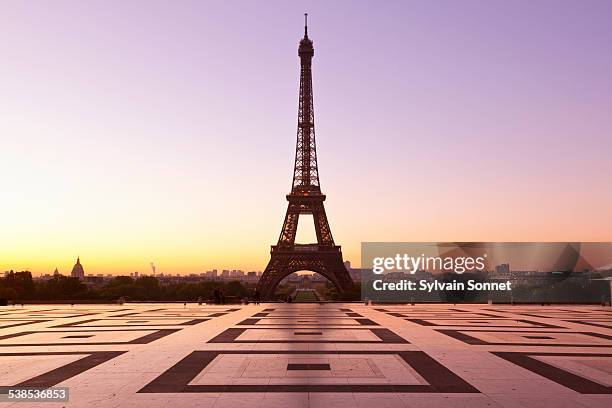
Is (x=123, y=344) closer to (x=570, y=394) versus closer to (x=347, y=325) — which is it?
(x=347, y=325)

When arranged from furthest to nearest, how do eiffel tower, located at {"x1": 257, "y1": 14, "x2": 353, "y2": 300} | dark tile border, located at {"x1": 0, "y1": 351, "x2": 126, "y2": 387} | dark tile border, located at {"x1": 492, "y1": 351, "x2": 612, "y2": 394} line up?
eiffel tower, located at {"x1": 257, "y1": 14, "x2": 353, "y2": 300} → dark tile border, located at {"x1": 0, "y1": 351, "x2": 126, "y2": 387} → dark tile border, located at {"x1": 492, "y1": 351, "x2": 612, "y2": 394}

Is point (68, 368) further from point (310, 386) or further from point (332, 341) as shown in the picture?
point (332, 341)

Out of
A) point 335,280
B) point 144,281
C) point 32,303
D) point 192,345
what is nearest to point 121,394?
point 192,345

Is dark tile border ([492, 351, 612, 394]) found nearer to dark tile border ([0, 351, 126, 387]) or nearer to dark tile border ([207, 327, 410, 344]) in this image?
dark tile border ([207, 327, 410, 344])

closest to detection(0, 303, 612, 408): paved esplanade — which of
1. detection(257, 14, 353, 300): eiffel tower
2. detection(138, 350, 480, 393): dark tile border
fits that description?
detection(138, 350, 480, 393): dark tile border

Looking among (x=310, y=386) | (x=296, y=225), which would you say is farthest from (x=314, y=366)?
(x=296, y=225)

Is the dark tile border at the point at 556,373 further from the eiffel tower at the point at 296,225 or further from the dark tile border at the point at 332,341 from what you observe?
the eiffel tower at the point at 296,225
